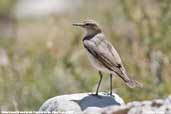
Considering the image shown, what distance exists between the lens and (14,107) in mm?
9938

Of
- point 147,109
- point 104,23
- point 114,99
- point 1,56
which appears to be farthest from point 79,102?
point 1,56

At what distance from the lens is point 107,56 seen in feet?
28.6

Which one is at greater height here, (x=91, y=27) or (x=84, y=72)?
(x=91, y=27)

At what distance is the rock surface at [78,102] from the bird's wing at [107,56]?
0.30 metres

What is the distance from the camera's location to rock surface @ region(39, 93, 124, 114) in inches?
316

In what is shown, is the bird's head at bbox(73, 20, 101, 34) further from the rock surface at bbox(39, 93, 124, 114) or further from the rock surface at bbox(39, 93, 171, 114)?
the rock surface at bbox(39, 93, 124, 114)

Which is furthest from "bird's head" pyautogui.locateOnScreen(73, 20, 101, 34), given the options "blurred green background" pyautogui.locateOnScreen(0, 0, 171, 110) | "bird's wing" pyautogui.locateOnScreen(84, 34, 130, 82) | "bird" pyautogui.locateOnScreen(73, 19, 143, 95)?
"blurred green background" pyautogui.locateOnScreen(0, 0, 171, 110)

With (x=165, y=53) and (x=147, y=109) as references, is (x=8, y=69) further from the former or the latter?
(x=147, y=109)

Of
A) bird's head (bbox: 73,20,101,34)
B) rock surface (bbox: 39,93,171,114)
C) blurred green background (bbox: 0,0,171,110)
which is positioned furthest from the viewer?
blurred green background (bbox: 0,0,171,110)

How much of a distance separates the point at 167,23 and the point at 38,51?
2.60 metres

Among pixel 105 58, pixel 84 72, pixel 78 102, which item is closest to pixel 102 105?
pixel 78 102

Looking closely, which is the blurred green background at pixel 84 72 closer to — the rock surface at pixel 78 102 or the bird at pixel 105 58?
the bird at pixel 105 58

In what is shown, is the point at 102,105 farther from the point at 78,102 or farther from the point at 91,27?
the point at 91,27

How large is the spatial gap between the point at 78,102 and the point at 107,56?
2.45 feet
